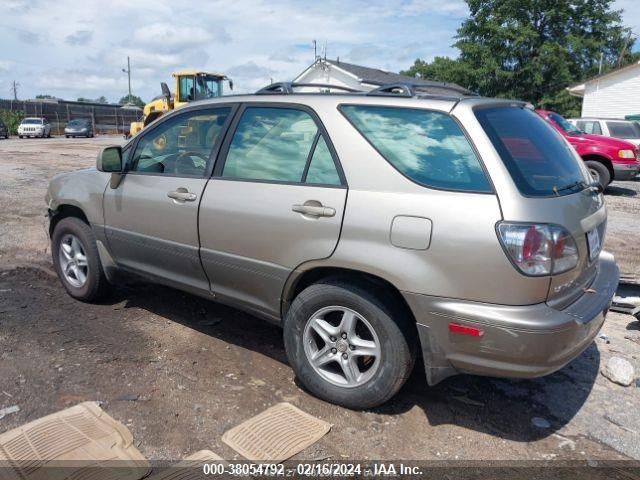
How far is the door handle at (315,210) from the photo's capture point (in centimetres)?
308

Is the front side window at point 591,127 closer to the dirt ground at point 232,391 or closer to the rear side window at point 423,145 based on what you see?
the dirt ground at point 232,391

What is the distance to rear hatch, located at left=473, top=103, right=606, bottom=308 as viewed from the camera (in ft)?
8.78

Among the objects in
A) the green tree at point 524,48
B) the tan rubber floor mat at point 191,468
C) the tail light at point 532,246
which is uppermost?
the green tree at point 524,48

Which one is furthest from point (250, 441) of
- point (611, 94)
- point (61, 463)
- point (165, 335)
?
point (611, 94)

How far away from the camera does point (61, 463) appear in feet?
8.79

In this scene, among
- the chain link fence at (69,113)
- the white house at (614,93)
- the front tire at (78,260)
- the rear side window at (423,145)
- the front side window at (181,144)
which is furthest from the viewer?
the chain link fence at (69,113)

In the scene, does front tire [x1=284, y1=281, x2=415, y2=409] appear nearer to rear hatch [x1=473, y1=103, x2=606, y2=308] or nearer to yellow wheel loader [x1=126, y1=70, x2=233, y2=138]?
rear hatch [x1=473, y1=103, x2=606, y2=308]

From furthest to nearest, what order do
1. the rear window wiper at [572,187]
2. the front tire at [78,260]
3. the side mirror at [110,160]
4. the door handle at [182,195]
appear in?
the front tire at [78,260], the side mirror at [110,160], the door handle at [182,195], the rear window wiper at [572,187]

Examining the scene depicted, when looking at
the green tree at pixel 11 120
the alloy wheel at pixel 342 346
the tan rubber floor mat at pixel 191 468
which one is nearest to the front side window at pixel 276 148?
the alloy wheel at pixel 342 346

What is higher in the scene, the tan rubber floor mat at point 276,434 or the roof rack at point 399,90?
the roof rack at point 399,90

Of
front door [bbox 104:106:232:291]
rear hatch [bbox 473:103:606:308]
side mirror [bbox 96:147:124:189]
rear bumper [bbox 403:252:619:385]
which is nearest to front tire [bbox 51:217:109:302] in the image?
front door [bbox 104:106:232:291]

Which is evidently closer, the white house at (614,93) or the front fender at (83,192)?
the front fender at (83,192)

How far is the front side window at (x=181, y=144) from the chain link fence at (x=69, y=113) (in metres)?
38.9

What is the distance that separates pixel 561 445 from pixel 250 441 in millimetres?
1667
